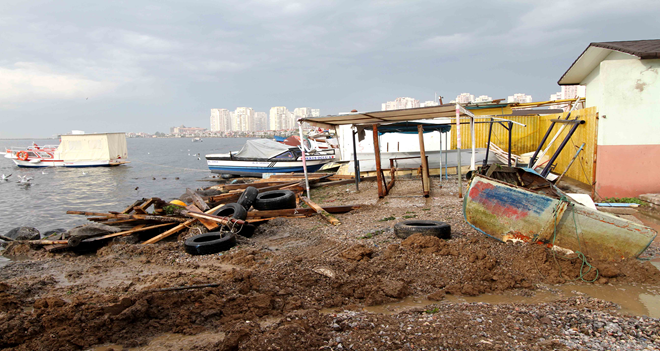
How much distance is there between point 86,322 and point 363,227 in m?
5.60

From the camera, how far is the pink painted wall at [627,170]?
10.3m

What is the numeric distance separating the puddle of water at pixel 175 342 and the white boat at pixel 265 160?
67.7 feet

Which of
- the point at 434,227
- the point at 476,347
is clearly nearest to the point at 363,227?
the point at 434,227

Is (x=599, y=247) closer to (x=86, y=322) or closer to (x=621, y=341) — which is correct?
(x=621, y=341)

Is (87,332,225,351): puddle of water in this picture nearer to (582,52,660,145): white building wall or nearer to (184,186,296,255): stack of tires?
(184,186,296,255): stack of tires

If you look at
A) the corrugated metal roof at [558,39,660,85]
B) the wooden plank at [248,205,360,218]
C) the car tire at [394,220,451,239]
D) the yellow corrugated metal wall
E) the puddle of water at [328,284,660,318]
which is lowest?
the puddle of water at [328,284,660,318]

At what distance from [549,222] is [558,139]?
11472mm

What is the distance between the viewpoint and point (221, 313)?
4.78 metres

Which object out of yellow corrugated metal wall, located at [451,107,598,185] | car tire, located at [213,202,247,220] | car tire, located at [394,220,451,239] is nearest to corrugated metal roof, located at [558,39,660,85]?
yellow corrugated metal wall, located at [451,107,598,185]

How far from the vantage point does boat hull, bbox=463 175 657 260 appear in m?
5.85

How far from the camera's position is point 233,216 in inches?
360

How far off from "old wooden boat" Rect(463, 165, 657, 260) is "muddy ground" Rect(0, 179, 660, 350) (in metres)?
0.27

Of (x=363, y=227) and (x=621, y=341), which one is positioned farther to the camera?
(x=363, y=227)

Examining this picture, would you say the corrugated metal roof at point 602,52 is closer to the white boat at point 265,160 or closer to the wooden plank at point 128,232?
the wooden plank at point 128,232
